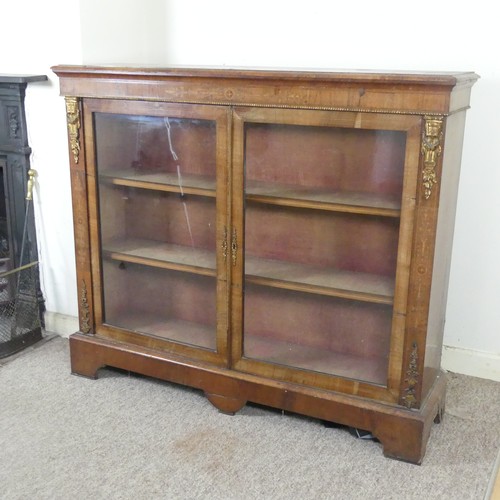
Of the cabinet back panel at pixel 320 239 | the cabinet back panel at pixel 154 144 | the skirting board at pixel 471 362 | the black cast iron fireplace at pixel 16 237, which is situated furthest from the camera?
the black cast iron fireplace at pixel 16 237

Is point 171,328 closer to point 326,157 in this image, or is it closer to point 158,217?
point 158,217

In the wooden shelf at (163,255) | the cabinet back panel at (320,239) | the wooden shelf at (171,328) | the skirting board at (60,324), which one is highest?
the cabinet back panel at (320,239)

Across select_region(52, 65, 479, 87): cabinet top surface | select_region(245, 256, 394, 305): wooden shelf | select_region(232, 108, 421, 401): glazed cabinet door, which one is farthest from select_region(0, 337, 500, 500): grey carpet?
select_region(52, 65, 479, 87): cabinet top surface

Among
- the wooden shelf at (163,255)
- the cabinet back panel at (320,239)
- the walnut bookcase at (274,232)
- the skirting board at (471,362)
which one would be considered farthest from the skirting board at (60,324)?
the skirting board at (471,362)

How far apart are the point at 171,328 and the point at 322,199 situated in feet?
2.40

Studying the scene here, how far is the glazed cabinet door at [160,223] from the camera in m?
2.13

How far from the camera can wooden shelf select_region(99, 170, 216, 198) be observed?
84.8 inches

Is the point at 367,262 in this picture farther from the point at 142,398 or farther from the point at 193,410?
the point at 142,398

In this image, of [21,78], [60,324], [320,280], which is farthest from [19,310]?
[320,280]

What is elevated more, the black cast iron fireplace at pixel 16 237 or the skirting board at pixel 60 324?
the black cast iron fireplace at pixel 16 237

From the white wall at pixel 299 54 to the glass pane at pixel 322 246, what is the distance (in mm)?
563

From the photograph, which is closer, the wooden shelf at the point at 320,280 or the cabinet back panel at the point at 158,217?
the wooden shelf at the point at 320,280

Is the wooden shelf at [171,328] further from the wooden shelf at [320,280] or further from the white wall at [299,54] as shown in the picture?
the white wall at [299,54]

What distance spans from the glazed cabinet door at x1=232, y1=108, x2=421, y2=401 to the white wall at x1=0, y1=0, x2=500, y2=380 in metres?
0.56
